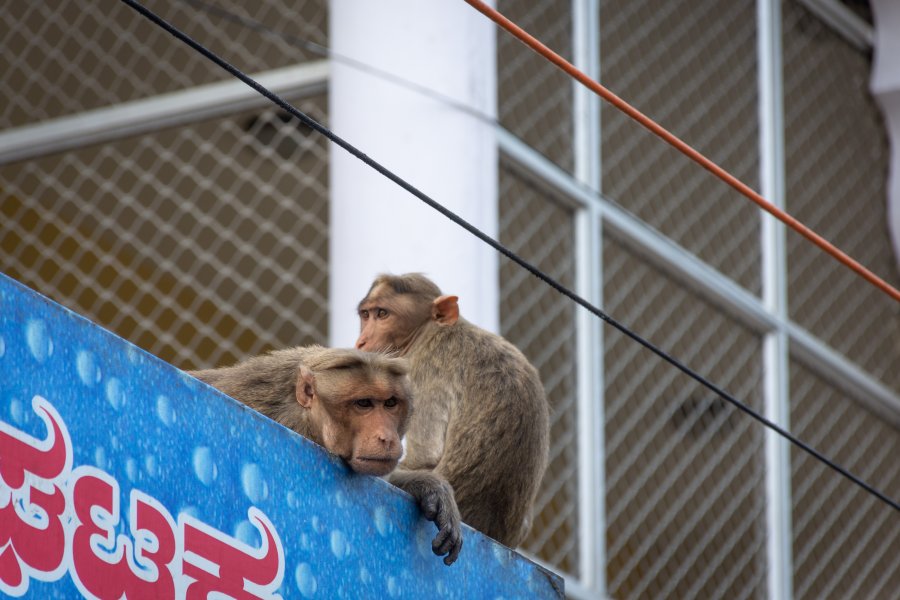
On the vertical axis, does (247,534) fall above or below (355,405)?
below

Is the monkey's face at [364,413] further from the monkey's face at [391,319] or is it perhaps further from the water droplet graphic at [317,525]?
the monkey's face at [391,319]

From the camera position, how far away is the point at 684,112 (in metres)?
8.70

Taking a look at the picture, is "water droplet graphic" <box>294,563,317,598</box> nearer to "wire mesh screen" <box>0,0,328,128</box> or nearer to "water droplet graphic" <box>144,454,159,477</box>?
"water droplet graphic" <box>144,454,159,477</box>

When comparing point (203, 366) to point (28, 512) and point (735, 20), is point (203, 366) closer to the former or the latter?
point (735, 20)

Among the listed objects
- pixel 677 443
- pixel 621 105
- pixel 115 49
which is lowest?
pixel 621 105

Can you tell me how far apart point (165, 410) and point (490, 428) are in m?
2.01

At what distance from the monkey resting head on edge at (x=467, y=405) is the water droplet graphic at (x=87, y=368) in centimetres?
186

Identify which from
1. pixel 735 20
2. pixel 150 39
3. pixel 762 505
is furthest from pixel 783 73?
pixel 150 39

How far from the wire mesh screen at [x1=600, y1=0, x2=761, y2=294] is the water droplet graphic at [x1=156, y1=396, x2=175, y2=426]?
5544mm

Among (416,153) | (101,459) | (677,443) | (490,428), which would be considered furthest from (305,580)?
(677,443)

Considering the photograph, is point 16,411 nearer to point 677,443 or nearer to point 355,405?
point 355,405

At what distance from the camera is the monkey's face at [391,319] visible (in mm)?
5055

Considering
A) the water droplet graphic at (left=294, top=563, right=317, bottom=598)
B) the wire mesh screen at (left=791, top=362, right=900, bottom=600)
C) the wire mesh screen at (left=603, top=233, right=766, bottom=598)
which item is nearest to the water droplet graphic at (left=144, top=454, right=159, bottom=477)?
the water droplet graphic at (left=294, top=563, right=317, bottom=598)

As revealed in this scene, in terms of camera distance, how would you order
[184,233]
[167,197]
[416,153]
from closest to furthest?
1. [416,153]
2. [167,197]
3. [184,233]
